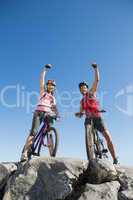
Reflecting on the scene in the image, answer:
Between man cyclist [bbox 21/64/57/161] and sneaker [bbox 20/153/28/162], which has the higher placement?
man cyclist [bbox 21/64/57/161]

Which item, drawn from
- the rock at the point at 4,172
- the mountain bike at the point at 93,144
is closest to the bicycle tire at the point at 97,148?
the mountain bike at the point at 93,144

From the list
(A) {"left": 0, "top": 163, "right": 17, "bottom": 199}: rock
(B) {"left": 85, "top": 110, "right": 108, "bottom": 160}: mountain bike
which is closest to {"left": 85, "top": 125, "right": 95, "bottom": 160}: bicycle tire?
(B) {"left": 85, "top": 110, "right": 108, "bottom": 160}: mountain bike

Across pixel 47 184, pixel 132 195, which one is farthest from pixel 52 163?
pixel 132 195

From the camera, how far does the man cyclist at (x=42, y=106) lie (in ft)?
38.9

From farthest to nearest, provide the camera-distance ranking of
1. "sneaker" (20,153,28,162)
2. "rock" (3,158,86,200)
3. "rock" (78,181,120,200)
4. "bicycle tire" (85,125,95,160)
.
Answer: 1. "sneaker" (20,153,28,162)
2. "bicycle tire" (85,125,95,160)
3. "rock" (3,158,86,200)
4. "rock" (78,181,120,200)

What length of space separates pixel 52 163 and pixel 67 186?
3.13 ft

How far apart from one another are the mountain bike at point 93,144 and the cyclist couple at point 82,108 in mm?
187

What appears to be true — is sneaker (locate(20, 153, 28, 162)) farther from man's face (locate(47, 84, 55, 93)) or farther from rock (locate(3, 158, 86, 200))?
man's face (locate(47, 84, 55, 93))

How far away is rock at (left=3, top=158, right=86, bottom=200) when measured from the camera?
1044 cm

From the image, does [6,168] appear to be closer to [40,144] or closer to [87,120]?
[40,144]

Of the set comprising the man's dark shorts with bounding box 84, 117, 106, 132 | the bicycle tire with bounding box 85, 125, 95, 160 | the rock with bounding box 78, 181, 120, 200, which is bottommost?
the rock with bounding box 78, 181, 120, 200

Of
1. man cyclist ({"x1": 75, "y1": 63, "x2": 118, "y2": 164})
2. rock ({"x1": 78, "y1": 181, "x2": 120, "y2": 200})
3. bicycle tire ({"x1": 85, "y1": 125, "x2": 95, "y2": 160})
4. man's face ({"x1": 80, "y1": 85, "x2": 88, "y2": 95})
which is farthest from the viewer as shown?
man's face ({"x1": 80, "y1": 85, "x2": 88, "y2": 95})

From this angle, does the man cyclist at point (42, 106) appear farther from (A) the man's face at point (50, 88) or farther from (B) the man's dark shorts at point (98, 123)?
(B) the man's dark shorts at point (98, 123)

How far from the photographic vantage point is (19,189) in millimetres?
10625
